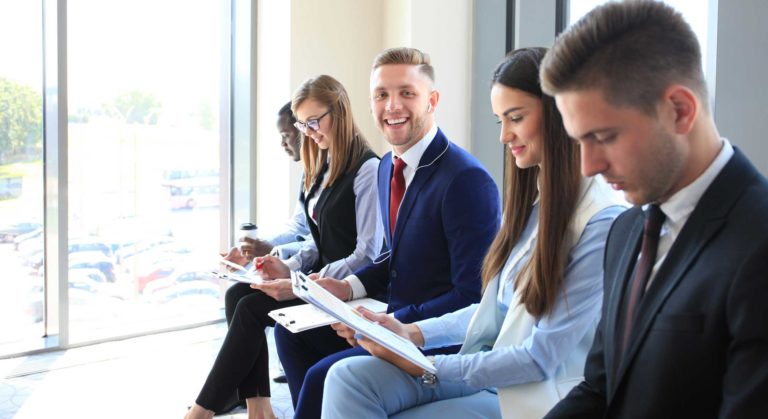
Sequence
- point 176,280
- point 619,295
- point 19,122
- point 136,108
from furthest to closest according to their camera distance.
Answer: point 176,280, point 136,108, point 19,122, point 619,295

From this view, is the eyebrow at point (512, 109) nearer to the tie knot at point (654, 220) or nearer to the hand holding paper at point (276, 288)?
the tie knot at point (654, 220)

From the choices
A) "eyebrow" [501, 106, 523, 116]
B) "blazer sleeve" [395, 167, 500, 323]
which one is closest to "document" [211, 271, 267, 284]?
"blazer sleeve" [395, 167, 500, 323]

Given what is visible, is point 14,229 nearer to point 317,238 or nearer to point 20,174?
point 20,174

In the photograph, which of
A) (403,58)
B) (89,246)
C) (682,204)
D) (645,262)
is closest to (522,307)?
(645,262)

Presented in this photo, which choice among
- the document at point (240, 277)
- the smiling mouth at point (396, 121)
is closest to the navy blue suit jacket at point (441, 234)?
the smiling mouth at point (396, 121)

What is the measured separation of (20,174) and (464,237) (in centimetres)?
273

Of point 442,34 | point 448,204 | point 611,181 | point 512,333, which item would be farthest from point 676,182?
point 442,34

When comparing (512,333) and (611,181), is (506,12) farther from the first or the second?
(611,181)

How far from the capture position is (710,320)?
0.97 meters

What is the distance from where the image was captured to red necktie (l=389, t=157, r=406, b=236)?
Answer: 2.32 metres

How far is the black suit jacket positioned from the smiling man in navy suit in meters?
0.89

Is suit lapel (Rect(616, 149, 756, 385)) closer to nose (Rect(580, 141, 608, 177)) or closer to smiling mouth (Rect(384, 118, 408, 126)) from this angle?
nose (Rect(580, 141, 608, 177))

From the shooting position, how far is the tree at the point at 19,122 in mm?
3623

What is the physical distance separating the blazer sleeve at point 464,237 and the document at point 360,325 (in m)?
0.25
